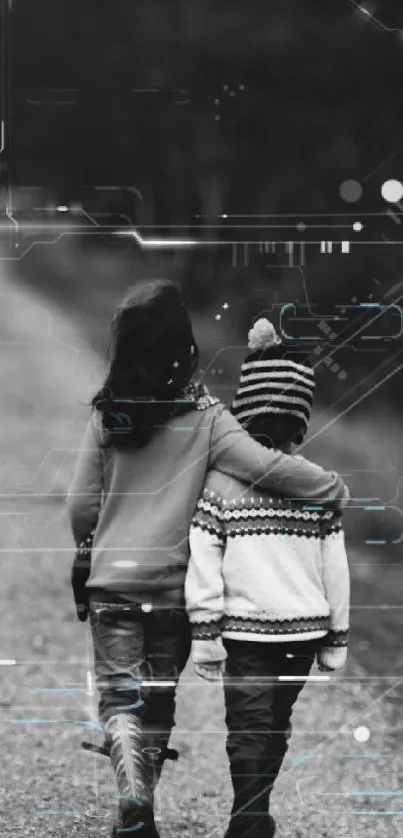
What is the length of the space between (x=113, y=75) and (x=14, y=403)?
104 cm

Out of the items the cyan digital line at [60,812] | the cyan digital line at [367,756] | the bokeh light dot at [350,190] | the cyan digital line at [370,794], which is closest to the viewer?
the cyan digital line at [60,812]

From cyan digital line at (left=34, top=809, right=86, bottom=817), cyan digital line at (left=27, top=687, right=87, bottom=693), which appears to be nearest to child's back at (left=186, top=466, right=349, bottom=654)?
cyan digital line at (left=34, top=809, right=86, bottom=817)

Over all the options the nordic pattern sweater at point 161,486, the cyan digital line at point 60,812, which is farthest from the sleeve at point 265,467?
the cyan digital line at point 60,812

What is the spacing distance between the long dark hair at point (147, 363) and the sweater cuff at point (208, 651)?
503 mm

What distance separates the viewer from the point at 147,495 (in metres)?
3.10

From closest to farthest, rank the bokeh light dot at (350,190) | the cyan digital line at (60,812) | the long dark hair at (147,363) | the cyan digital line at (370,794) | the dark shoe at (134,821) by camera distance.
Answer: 1. the dark shoe at (134,821)
2. the long dark hair at (147,363)
3. the cyan digital line at (60,812)
4. the bokeh light dot at (350,190)
5. the cyan digital line at (370,794)

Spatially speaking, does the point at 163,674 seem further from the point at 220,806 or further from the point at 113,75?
the point at 113,75

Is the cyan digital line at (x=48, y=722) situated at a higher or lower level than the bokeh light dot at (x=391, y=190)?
lower

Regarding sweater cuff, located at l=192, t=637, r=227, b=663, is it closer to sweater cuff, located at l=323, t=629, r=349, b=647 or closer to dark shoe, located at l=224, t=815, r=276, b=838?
sweater cuff, located at l=323, t=629, r=349, b=647

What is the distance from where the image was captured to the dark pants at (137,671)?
9.90ft

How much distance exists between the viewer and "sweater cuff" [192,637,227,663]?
2.98 metres

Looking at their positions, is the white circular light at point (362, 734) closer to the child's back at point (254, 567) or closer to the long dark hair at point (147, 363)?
the child's back at point (254, 567)

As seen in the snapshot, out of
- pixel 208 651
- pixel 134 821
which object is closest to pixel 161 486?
pixel 208 651

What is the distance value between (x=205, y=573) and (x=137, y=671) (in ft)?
0.93
